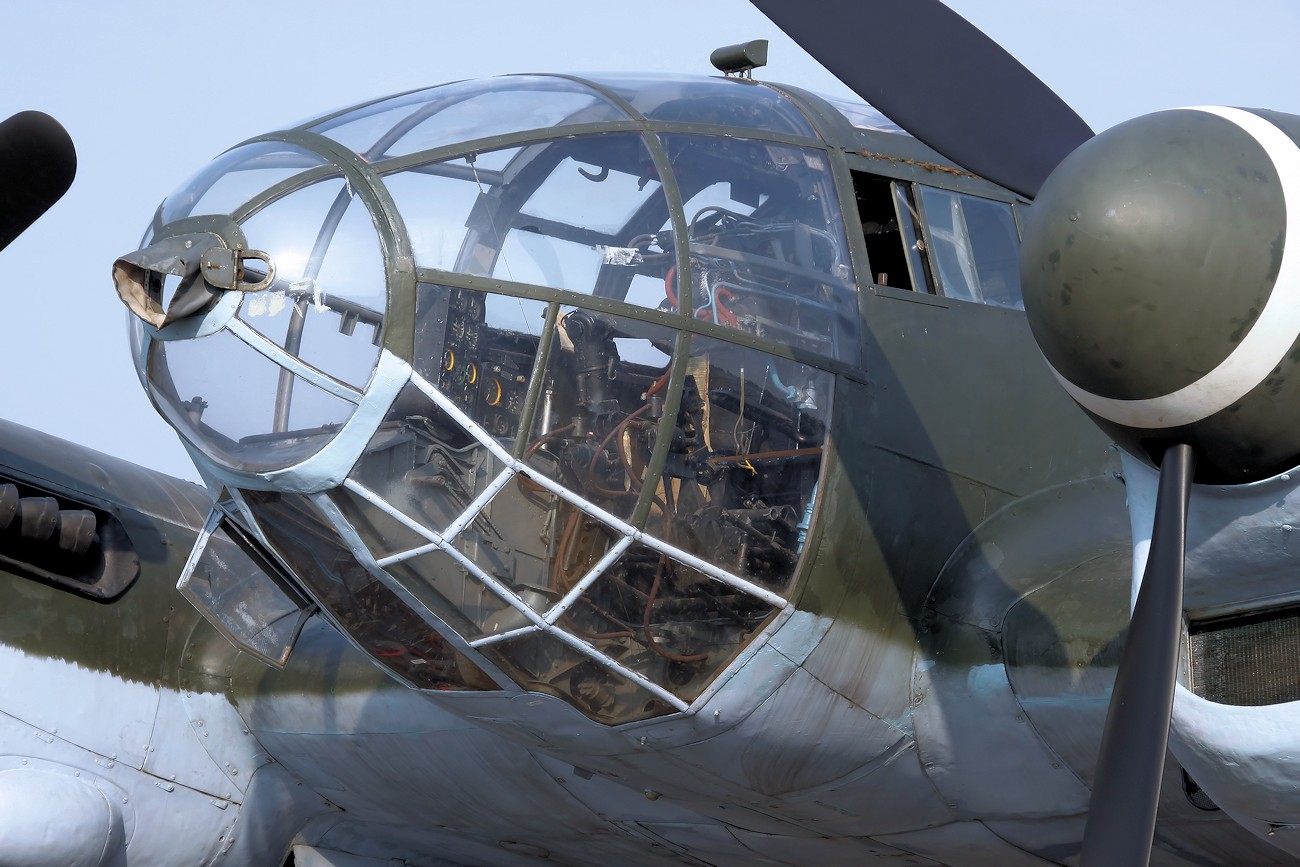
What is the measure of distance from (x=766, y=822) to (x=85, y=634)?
13.2ft

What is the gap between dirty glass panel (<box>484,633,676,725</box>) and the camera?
533 centimetres

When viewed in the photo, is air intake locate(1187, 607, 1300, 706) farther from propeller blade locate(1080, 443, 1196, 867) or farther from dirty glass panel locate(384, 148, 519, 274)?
dirty glass panel locate(384, 148, 519, 274)

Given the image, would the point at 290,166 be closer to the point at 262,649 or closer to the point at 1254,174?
the point at 262,649

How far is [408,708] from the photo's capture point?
7352 mm

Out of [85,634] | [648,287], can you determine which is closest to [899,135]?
[648,287]

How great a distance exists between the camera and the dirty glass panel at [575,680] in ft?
17.5

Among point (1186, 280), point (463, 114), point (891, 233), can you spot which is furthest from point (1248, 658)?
point (463, 114)

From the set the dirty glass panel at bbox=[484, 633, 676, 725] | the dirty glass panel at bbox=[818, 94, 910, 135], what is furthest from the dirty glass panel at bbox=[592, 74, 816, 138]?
the dirty glass panel at bbox=[484, 633, 676, 725]

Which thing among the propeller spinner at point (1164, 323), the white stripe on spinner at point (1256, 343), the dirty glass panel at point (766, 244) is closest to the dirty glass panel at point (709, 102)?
the dirty glass panel at point (766, 244)

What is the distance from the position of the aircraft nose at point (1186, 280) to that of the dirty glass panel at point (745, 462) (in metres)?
1.42

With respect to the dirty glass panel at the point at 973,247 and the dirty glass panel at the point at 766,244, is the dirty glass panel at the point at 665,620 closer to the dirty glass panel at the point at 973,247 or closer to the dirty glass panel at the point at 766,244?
the dirty glass panel at the point at 766,244

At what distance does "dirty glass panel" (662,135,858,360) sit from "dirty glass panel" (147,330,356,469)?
4.29ft

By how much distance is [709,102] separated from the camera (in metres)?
6.03

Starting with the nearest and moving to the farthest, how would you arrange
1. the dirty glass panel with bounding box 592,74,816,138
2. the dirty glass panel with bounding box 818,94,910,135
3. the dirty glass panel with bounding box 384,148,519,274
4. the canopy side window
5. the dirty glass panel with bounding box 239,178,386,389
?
the dirty glass panel with bounding box 239,178,386,389
the dirty glass panel with bounding box 384,148,519,274
the dirty glass panel with bounding box 592,74,816,138
the canopy side window
the dirty glass panel with bounding box 818,94,910,135
